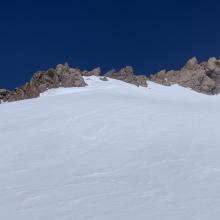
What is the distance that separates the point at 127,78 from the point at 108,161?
99.5 feet

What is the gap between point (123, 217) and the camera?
39.0ft

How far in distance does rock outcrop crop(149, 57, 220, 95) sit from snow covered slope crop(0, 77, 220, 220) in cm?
1730

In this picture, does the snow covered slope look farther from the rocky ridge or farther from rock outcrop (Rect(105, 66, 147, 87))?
rock outcrop (Rect(105, 66, 147, 87))

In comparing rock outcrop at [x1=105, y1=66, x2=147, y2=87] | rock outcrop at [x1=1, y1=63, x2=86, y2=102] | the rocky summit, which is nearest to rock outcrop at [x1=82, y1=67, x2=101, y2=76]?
the rocky summit

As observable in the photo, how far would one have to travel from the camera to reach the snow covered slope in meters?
12.7

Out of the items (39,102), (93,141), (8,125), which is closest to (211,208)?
(93,141)

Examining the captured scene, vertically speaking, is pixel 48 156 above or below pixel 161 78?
below

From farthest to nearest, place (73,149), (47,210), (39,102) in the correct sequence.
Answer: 1. (39,102)
2. (73,149)
3. (47,210)

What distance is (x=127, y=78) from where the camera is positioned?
48.2 metres

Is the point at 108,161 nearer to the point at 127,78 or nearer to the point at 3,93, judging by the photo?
the point at 127,78

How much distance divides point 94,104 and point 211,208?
19597 millimetres

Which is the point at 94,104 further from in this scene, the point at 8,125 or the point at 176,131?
the point at 176,131

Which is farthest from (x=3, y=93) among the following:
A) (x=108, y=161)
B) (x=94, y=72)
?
(x=108, y=161)

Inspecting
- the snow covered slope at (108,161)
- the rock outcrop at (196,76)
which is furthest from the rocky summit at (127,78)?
the snow covered slope at (108,161)
